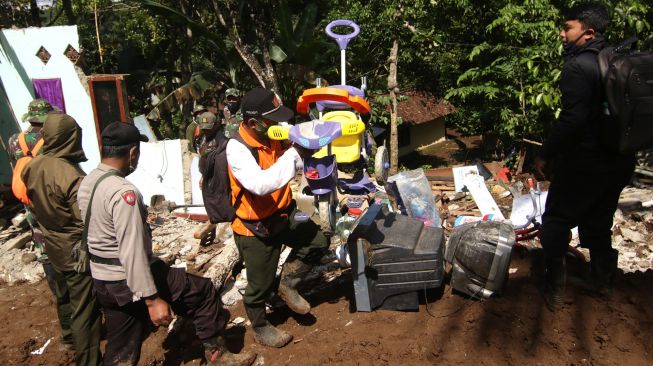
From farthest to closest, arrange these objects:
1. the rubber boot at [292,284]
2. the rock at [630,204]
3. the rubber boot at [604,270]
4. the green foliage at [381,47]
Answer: the green foliage at [381,47] < the rock at [630,204] < the rubber boot at [292,284] < the rubber boot at [604,270]

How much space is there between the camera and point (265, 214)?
333cm

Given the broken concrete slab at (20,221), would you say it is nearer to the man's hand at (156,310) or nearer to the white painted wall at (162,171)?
the white painted wall at (162,171)

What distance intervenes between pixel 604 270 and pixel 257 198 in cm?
253

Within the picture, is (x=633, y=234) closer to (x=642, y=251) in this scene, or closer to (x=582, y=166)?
(x=642, y=251)

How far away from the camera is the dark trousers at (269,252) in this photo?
3393 millimetres

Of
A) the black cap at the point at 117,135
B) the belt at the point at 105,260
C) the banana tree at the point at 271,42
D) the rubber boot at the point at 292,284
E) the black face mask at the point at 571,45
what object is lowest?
the rubber boot at the point at 292,284

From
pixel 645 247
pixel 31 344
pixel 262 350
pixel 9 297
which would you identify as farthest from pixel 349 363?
pixel 9 297

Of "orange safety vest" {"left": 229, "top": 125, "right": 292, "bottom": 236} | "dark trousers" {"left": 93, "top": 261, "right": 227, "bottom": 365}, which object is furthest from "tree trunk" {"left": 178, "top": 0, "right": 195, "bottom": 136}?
"dark trousers" {"left": 93, "top": 261, "right": 227, "bottom": 365}

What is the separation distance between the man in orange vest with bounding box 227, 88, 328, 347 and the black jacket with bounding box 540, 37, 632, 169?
1.64 m

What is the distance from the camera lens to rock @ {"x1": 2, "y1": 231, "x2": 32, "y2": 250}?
682 centimetres

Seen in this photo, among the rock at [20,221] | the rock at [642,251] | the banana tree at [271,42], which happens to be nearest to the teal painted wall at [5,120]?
the rock at [20,221]

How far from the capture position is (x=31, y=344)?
4.45 meters

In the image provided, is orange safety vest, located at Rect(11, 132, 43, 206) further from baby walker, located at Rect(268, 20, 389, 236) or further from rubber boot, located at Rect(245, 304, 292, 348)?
baby walker, located at Rect(268, 20, 389, 236)

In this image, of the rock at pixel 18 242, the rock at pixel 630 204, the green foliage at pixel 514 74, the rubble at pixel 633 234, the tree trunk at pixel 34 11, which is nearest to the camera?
the rubble at pixel 633 234
